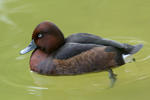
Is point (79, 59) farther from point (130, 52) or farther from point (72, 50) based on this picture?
point (130, 52)

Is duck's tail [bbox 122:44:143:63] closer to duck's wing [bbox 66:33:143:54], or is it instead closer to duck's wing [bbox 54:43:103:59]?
duck's wing [bbox 66:33:143:54]

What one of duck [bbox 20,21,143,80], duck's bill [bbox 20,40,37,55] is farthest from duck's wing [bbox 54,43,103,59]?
duck's bill [bbox 20,40,37,55]

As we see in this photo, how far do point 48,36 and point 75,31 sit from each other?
1250 mm

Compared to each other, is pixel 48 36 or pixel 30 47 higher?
pixel 48 36

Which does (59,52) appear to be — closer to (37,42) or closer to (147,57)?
(37,42)

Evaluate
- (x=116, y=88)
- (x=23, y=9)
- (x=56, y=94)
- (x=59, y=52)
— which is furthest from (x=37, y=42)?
(x=23, y=9)

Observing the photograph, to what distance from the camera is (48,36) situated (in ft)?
20.2

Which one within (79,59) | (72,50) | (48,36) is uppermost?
(48,36)

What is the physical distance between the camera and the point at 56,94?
561 cm

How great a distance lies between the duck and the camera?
5918mm

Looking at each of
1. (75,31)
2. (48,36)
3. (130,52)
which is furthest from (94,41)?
(75,31)

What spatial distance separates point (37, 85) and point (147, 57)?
180cm

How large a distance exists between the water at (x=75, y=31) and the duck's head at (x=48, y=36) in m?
0.47

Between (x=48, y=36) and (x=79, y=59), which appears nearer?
(x=79, y=59)
